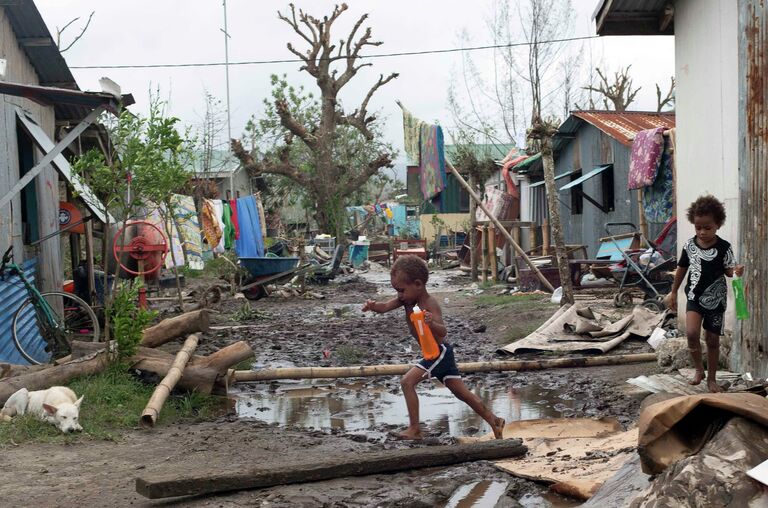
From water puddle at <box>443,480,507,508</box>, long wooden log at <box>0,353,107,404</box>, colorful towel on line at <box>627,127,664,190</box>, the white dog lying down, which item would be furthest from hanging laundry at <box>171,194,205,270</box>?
water puddle at <box>443,480,507,508</box>

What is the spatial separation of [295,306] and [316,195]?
17.1 meters

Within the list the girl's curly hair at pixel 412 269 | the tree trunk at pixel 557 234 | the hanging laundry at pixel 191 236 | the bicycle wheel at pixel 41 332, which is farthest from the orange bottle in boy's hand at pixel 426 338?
the hanging laundry at pixel 191 236

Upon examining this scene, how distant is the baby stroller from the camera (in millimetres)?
10711

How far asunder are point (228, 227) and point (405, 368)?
1780 centimetres

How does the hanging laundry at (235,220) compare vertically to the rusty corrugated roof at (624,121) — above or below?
below

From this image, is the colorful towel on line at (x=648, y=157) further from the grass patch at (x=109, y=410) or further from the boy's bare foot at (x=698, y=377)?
the grass patch at (x=109, y=410)

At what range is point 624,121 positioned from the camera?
705 inches

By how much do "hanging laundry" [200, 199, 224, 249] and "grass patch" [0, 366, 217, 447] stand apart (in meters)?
16.3

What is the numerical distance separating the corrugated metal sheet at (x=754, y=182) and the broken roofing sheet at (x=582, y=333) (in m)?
2.50

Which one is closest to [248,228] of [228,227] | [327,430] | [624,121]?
[228,227]

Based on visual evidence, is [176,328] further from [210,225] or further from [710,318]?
[210,225]

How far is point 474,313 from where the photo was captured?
13516 millimetres

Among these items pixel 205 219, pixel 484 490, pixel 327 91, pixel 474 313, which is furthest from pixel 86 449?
pixel 327 91

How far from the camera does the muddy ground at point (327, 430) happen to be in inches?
169
